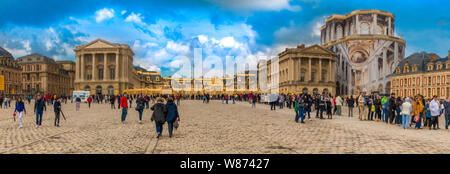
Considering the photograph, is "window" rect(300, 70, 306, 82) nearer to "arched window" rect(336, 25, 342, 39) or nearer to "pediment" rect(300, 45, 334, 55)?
"pediment" rect(300, 45, 334, 55)

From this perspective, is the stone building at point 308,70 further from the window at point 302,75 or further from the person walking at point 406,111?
the person walking at point 406,111

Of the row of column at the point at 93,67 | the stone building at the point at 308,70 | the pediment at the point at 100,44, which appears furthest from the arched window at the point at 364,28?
the pediment at the point at 100,44

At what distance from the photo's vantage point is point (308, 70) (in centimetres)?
8538

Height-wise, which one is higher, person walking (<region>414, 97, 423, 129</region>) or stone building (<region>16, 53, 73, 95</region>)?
stone building (<region>16, 53, 73, 95</region>)

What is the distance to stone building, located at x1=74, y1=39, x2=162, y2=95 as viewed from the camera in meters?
86.1

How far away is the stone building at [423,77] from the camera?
59.6 metres

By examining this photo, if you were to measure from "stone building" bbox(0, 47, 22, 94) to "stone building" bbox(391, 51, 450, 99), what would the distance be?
80.2 m

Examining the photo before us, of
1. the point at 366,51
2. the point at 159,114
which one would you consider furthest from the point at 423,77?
the point at 159,114

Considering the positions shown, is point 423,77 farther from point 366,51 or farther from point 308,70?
point 308,70

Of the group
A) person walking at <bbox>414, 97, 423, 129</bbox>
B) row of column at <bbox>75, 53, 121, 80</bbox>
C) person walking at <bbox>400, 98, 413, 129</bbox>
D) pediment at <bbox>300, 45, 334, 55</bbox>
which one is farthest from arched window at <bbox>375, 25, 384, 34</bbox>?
person walking at <bbox>400, 98, 413, 129</bbox>

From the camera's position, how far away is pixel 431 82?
6300 cm

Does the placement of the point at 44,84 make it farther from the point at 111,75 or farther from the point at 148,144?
the point at 148,144

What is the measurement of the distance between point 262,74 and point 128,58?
45.2 m
